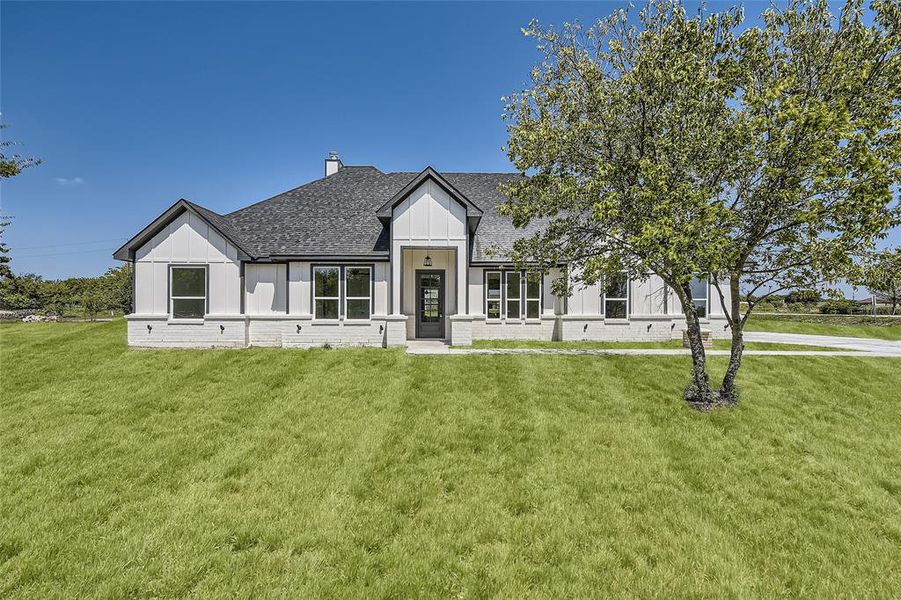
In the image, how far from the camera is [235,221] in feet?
56.3

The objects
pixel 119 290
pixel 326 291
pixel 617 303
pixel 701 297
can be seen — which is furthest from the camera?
pixel 119 290

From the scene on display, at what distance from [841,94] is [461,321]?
11701 mm

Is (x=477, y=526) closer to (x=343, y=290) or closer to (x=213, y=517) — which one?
(x=213, y=517)

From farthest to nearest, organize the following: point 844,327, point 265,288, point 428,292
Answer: point 844,327
point 428,292
point 265,288

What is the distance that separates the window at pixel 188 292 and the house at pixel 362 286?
41 mm

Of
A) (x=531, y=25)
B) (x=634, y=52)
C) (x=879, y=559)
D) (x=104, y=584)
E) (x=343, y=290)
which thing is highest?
(x=531, y=25)

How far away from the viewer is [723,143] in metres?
7.68

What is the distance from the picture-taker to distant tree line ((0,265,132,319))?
30703mm

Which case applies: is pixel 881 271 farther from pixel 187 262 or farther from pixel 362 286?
pixel 187 262

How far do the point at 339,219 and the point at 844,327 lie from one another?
108 ft

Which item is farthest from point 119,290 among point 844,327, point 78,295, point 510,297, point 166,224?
point 844,327

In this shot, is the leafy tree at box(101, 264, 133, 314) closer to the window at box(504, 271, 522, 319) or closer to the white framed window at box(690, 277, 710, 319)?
the window at box(504, 271, 522, 319)

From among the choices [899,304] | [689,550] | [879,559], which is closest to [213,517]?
[689,550]

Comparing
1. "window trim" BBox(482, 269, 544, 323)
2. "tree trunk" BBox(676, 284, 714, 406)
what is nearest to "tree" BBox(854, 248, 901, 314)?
"tree trunk" BBox(676, 284, 714, 406)
